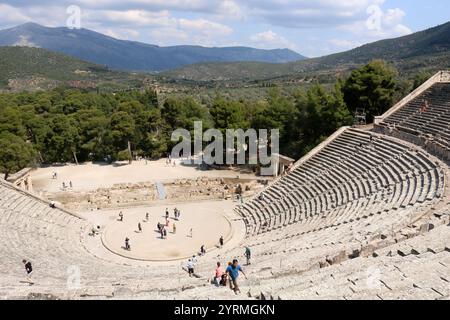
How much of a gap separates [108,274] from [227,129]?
25.5 meters

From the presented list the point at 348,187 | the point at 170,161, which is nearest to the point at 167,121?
the point at 170,161

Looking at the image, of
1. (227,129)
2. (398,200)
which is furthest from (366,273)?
(227,129)

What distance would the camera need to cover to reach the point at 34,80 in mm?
131375

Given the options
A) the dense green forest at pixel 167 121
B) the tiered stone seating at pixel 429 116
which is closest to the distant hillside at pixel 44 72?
the dense green forest at pixel 167 121

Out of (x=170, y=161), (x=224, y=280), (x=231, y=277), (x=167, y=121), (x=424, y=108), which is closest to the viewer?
(x=231, y=277)

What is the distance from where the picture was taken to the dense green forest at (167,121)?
118 feet

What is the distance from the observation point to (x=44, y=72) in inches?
6029

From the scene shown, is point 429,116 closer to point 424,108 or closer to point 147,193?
point 424,108

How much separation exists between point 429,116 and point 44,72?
154817mm

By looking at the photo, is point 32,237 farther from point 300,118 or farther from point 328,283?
point 300,118

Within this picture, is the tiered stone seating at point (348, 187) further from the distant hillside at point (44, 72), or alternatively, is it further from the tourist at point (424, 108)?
the distant hillside at point (44, 72)

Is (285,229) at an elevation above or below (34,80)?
below

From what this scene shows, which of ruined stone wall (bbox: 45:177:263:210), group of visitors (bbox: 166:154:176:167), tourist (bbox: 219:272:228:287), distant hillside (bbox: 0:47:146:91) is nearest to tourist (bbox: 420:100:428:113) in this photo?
ruined stone wall (bbox: 45:177:263:210)

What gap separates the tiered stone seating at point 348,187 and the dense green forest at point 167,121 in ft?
22.1
